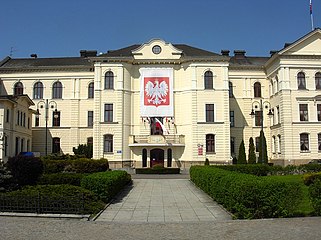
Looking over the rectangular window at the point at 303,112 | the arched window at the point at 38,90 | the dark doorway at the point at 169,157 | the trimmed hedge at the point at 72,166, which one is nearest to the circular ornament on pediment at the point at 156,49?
the dark doorway at the point at 169,157

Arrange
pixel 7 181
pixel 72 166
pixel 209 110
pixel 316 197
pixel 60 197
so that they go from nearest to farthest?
pixel 316 197 < pixel 60 197 < pixel 7 181 < pixel 72 166 < pixel 209 110

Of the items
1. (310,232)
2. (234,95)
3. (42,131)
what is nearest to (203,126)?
(234,95)

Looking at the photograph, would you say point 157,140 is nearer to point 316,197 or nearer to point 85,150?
point 85,150

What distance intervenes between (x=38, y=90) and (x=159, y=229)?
43.6m

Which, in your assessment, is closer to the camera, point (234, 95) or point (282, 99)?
point (282, 99)

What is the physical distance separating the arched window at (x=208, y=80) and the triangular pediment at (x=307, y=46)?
8.78m

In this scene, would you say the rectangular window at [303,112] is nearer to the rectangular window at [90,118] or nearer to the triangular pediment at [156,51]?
the triangular pediment at [156,51]

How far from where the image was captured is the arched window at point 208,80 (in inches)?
1748

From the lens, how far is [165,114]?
44844 millimetres

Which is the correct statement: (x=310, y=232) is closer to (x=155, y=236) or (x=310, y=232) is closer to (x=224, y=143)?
(x=155, y=236)

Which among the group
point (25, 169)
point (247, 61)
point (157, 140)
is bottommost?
point (25, 169)

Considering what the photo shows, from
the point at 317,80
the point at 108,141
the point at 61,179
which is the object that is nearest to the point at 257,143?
the point at 317,80

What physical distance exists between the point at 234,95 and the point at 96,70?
19.2 m

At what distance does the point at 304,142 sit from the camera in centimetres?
4334
